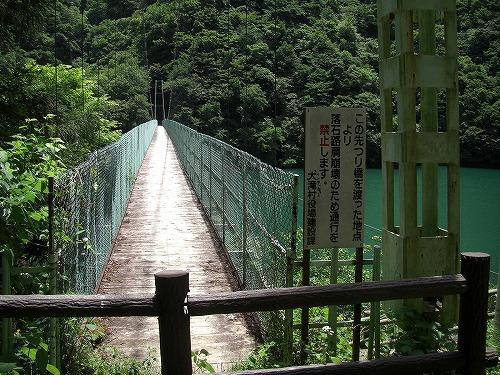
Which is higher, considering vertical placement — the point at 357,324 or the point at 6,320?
the point at 6,320

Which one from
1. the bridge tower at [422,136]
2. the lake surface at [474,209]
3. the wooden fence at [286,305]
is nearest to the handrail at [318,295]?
the wooden fence at [286,305]

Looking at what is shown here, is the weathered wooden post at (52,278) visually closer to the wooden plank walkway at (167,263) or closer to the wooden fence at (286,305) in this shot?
the wooden fence at (286,305)

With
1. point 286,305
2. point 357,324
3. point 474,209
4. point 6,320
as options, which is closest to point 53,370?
point 6,320

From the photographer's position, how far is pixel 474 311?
2.13 meters

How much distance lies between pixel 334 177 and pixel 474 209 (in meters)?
27.6

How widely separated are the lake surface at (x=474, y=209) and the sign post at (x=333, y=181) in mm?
11698

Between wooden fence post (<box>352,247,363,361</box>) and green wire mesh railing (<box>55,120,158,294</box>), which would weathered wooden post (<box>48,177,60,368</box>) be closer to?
green wire mesh railing (<box>55,120,158,294</box>)

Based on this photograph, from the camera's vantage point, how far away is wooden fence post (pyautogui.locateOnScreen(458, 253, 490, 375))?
2113mm

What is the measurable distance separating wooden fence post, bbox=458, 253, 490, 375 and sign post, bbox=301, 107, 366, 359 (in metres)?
0.86

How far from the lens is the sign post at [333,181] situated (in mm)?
2977

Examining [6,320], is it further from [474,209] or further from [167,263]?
[474,209]

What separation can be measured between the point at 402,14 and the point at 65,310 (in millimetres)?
2620

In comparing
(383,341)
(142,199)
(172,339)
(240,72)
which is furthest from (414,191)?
(240,72)

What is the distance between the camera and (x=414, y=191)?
11.8ft
